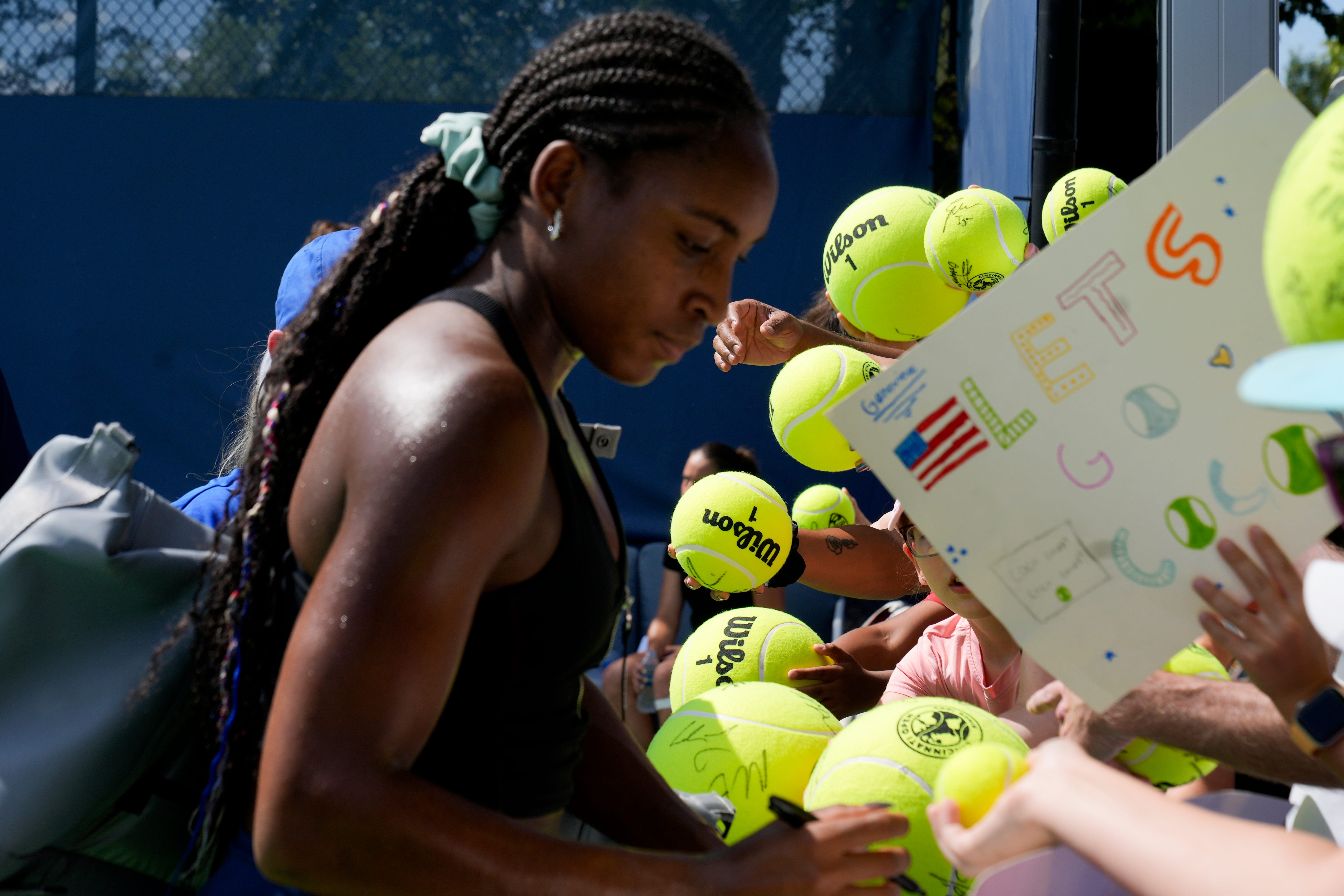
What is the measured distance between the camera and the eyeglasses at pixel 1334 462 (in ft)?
2.76

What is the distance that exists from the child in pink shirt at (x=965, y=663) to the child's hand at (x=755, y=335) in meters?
0.63

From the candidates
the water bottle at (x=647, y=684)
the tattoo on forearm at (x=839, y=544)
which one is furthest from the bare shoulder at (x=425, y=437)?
the water bottle at (x=647, y=684)

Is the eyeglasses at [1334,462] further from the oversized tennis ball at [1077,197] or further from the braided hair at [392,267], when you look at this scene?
the oversized tennis ball at [1077,197]

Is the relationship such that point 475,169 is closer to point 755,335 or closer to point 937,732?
point 937,732

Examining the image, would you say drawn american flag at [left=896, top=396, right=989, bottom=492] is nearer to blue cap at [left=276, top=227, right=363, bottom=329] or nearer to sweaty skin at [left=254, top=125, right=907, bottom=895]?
sweaty skin at [left=254, top=125, right=907, bottom=895]

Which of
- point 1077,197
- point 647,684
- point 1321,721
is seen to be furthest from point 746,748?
point 647,684

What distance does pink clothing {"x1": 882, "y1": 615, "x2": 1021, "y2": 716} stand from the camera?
2391mm

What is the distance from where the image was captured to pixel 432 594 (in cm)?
92

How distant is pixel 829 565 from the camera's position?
10.3ft

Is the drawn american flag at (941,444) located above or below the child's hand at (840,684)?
above

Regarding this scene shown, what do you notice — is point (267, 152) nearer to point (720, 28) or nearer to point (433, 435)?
point (720, 28)

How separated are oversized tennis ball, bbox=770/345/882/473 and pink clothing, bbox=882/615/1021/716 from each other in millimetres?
528

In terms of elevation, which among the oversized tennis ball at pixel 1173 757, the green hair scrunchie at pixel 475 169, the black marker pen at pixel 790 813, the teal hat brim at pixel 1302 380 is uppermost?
the green hair scrunchie at pixel 475 169

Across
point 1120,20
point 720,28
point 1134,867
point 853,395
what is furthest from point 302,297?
point 1120,20
